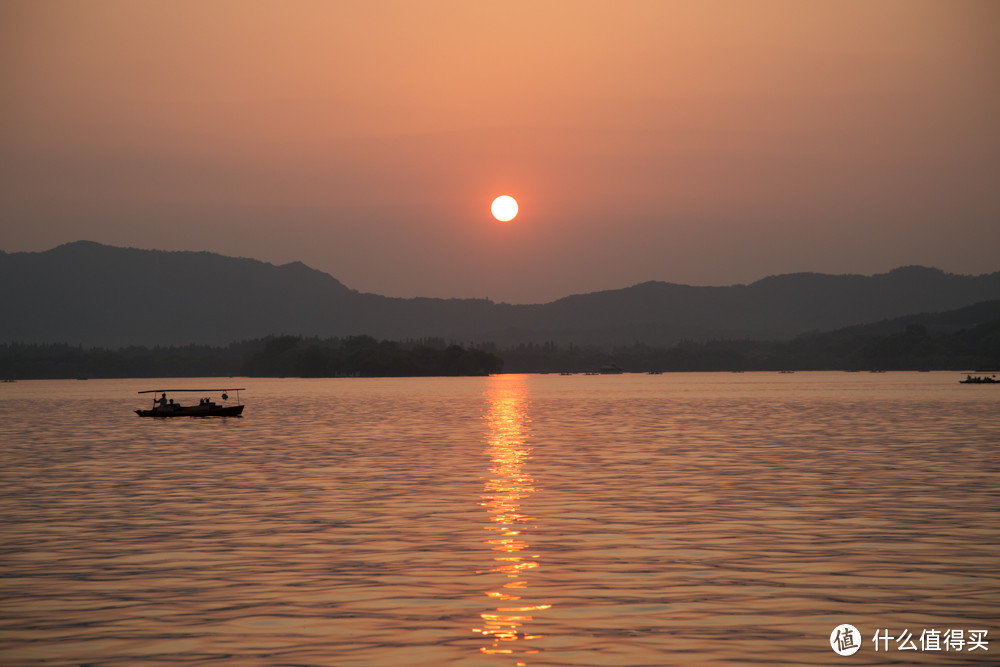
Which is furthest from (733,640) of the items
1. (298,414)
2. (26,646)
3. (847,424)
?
(298,414)

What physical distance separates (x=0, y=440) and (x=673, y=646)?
292 feet

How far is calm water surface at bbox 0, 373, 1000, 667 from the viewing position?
23.8 m

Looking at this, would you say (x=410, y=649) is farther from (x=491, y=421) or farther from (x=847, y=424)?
(x=491, y=421)

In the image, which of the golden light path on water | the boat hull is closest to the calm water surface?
the golden light path on water

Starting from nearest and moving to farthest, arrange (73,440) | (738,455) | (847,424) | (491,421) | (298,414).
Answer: (738,455)
(73,440)
(847,424)
(491,421)
(298,414)

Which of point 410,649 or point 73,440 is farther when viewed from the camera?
point 73,440

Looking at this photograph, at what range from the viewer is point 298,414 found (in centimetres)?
15550

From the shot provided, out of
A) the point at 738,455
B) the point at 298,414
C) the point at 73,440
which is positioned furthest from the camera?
the point at 298,414
